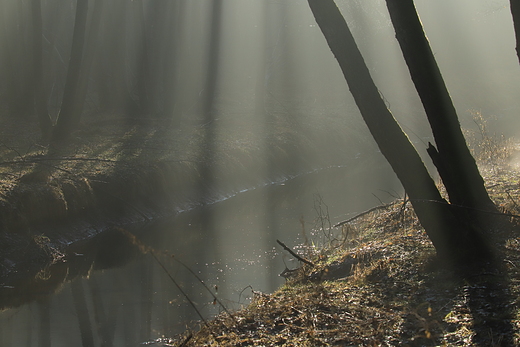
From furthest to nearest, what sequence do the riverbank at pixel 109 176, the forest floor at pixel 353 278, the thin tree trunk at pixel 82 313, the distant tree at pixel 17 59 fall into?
the distant tree at pixel 17 59, the riverbank at pixel 109 176, the thin tree trunk at pixel 82 313, the forest floor at pixel 353 278

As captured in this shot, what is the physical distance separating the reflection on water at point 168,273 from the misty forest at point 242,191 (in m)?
0.06

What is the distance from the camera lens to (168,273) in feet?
17.6

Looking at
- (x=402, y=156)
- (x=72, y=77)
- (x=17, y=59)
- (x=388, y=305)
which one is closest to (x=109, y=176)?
(x=72, y=77)

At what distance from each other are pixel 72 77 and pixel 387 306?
14768 mm

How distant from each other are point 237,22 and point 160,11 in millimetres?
15913

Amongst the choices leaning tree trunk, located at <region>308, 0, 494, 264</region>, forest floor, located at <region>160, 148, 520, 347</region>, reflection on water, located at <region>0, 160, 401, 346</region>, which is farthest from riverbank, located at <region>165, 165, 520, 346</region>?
reflection on water, located at <region>0, 160, 401, 346</region>

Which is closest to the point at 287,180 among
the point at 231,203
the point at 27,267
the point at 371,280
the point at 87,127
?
the point at 231,203

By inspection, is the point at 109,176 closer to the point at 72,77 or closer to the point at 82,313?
the point at 72,77

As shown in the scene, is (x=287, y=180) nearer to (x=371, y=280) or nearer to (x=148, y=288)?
(x=148, y=288)

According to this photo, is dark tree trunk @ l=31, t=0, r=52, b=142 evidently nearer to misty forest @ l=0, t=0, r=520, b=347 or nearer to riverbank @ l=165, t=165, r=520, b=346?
misty forest @ l=0, t=0, r=520, b=347

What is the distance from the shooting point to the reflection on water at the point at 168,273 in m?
7.98

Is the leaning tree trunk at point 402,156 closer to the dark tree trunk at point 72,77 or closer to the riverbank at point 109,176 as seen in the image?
A: the riverbank at point 109,176

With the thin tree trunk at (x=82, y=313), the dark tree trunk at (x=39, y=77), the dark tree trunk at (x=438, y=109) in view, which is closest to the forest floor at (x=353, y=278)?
the dark tree trunk at (x=438, y=109)

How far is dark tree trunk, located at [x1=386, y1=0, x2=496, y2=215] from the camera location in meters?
6.84
